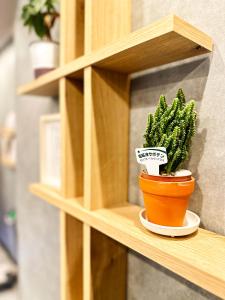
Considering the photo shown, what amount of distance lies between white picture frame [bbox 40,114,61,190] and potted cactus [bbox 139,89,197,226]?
21.1 inches

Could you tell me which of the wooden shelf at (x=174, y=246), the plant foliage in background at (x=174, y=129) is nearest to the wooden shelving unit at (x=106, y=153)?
the wooden shelf at (x=174, y=246)

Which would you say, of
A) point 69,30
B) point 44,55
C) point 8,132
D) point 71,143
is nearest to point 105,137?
point 71,143

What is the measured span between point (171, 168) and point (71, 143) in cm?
39

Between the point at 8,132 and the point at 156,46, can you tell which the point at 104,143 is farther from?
the point at 8,132

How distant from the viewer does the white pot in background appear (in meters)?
0.92

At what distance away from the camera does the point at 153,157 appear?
0.48 meters

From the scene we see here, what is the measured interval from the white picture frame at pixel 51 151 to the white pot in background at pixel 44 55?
0.18m

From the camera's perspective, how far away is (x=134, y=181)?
0.71 meters

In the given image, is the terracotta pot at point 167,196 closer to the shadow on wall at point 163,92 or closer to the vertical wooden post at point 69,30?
the shadow on wall at point 163,92

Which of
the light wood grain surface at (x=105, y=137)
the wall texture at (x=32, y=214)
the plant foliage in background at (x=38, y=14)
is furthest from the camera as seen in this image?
the wall texture at (x=32, y=214)

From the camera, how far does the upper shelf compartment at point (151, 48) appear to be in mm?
444

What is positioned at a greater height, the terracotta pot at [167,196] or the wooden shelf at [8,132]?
the wooden shelf at [8,132]

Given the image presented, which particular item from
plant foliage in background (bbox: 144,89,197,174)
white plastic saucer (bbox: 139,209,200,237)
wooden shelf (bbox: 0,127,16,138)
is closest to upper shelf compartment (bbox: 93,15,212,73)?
plant foliage in background (bbox: 144,89,197,174)

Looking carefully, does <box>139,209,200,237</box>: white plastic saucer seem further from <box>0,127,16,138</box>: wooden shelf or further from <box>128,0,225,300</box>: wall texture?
<box>0,127,16,138</box>: wooden shelf
